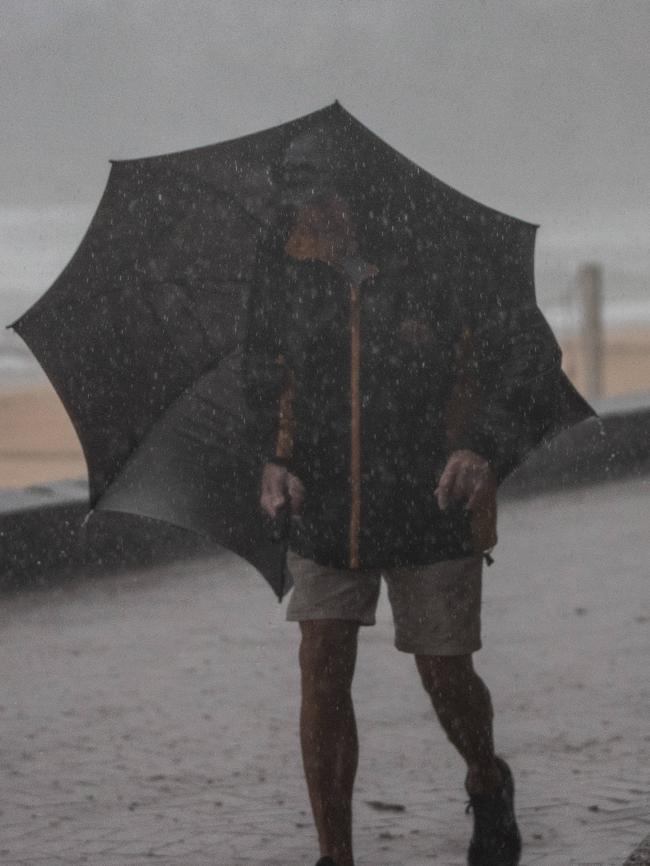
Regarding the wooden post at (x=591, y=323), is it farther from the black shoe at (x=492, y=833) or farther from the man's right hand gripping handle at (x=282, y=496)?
the man's right hand gripping handle at (x=282, y=496)

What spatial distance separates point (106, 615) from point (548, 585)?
7.26 feet

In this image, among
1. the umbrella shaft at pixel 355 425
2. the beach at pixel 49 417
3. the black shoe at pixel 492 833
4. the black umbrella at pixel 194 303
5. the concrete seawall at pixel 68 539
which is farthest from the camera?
the beach at pixel 49 417

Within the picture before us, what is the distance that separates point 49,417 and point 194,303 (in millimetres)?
24942

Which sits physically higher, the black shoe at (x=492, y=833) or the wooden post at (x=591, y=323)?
the wooden post at (x=591, y=323)

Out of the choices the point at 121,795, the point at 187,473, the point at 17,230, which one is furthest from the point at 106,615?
the point at 17,230

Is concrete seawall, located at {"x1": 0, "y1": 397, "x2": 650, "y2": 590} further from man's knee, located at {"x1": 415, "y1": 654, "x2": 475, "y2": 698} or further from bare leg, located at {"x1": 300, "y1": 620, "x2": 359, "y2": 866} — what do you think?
bare leg, located at {"x1": 300, "y1": 620, "x2": 359, "y2": 866}

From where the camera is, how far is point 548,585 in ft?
33.6

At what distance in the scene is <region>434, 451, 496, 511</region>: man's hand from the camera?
15.5 ft

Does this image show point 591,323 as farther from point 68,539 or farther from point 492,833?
point 492,833

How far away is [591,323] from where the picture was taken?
1894cm

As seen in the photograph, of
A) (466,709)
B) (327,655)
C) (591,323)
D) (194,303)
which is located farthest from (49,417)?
(327,655)

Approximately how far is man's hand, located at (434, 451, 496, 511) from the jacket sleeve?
3cm

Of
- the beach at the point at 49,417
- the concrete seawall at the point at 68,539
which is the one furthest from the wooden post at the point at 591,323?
the concrete seawall at the point at 68,539

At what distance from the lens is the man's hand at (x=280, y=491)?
473 cm
